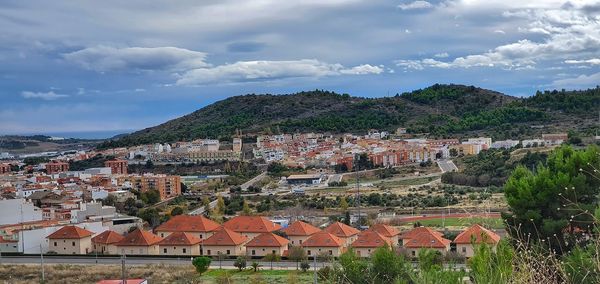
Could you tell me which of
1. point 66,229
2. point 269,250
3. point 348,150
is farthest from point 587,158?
point 348,150

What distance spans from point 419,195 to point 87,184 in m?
19.8

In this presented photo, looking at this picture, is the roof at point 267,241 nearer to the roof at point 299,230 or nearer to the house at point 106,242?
the roof at point 299,230

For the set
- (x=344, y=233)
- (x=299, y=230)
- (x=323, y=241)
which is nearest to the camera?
(x=323, y=241)

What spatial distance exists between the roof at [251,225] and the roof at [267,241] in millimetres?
1785

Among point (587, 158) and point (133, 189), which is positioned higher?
point (587, 158)

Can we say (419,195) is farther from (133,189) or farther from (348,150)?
(348,150)

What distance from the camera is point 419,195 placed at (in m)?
35.4

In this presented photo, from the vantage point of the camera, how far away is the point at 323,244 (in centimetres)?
2125

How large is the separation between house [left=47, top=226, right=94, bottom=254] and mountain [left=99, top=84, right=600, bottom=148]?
43.3m

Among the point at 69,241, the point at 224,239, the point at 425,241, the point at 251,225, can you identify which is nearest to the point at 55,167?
the point at 69,241

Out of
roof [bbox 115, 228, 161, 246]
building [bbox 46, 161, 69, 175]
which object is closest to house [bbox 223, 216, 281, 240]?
roof [bbox 115, 228, 161, 246]

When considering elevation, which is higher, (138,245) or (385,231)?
(385,231)

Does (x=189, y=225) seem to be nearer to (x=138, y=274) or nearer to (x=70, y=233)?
(x=70, y=233)

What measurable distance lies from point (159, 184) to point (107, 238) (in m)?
18.3
